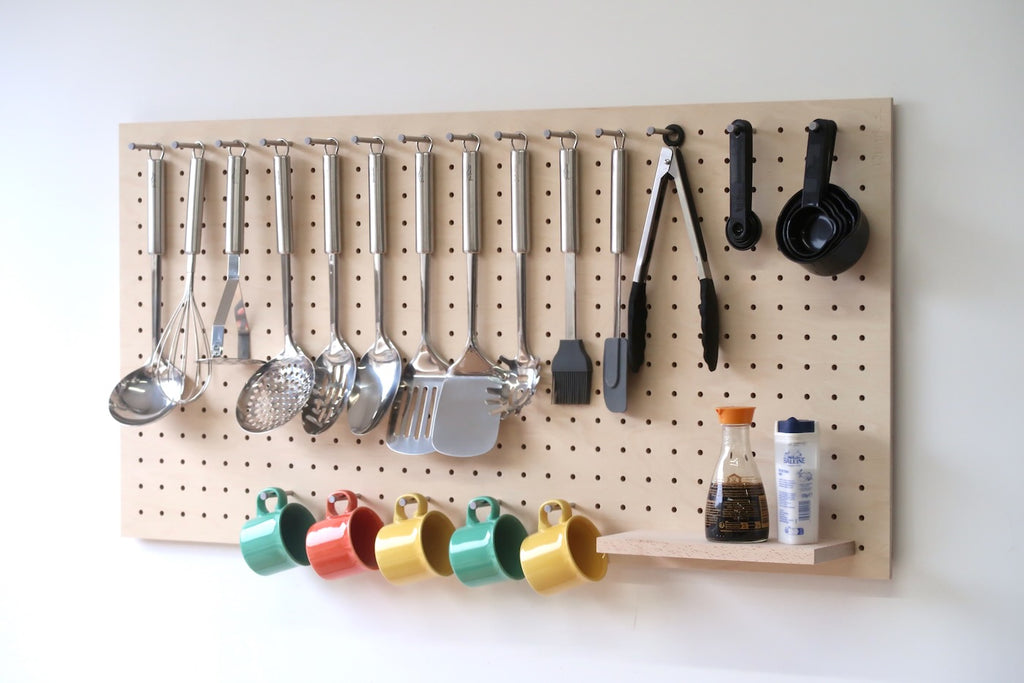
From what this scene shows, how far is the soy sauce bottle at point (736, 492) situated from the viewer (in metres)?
1.23

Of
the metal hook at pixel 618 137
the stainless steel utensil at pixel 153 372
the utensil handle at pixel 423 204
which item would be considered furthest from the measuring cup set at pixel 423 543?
the metal hook at pixel 618 137

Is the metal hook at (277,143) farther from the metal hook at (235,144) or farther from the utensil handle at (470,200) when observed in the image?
the utensil handle at (470,200)

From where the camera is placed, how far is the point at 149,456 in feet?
5.06

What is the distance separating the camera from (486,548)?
4.40 ft

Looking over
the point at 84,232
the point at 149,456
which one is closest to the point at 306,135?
the point at 84,232

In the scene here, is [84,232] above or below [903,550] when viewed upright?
above

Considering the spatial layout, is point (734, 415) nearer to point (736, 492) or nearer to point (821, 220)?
point (736, 492)

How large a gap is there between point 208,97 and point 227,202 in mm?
190

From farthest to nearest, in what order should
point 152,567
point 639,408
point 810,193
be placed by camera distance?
point 152,567
point 639,408
point 810,193

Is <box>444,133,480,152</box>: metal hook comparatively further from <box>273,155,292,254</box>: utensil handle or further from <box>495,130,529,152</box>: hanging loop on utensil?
<box>273,155,292,254</box>: utensil handle

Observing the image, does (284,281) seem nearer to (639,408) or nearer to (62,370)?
(62,370)

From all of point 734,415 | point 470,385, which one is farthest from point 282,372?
point 734,415

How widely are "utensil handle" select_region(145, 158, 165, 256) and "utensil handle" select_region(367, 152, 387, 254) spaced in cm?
34

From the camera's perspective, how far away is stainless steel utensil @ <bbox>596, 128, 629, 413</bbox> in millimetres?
1353
